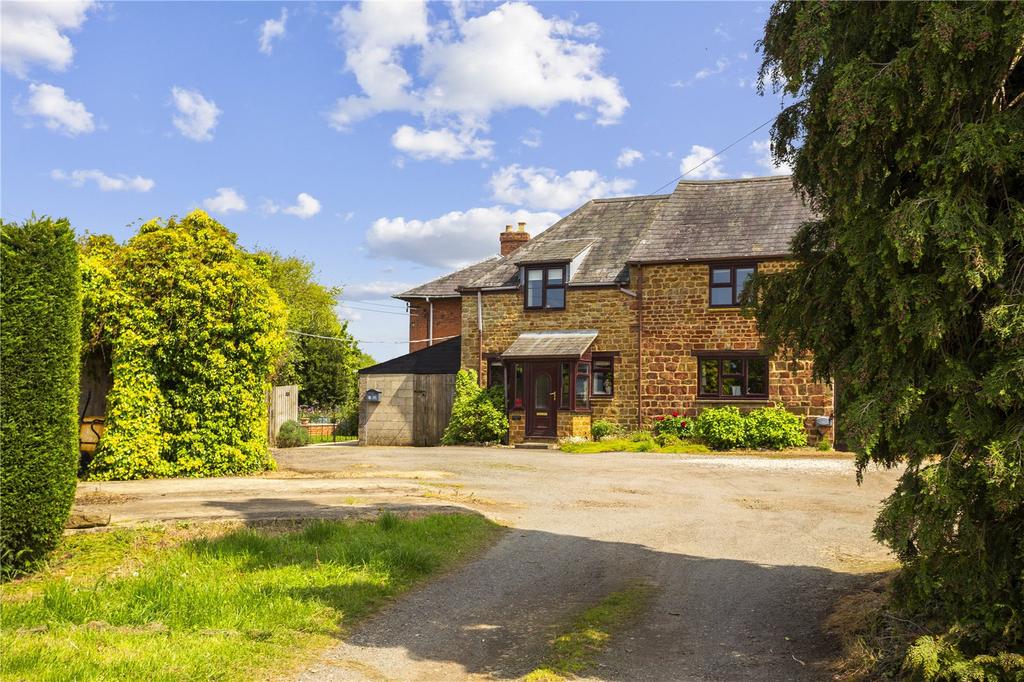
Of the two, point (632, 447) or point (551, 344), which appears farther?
point (551, 344)

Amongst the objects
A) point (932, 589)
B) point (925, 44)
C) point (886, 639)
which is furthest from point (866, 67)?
point (886, 639)

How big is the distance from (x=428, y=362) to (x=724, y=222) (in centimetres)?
1205

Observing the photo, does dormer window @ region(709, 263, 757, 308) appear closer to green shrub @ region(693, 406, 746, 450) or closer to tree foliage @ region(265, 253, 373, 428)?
green shrub @ region(693, 406, 746, 450)

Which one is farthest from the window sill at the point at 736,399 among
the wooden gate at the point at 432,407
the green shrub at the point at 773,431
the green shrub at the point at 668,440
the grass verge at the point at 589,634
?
the grass verge at the point at 589,634

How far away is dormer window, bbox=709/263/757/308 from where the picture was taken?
994 inches

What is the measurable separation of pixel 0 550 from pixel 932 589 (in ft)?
30.2

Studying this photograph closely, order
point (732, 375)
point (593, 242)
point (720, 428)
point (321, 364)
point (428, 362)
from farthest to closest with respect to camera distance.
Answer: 1. point (321, 364)
2. point (428, 362)
3. point (593, 242)
4. point (732, 375)
5. point (720, 428)

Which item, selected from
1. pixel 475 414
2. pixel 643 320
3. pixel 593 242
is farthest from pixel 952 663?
pixel 593 242

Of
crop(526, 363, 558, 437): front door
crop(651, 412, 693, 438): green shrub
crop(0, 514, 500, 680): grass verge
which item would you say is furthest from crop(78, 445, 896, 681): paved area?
crop(526, 363, 558, 437): front door

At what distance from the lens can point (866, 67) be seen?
580cm

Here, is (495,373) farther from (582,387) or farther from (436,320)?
(436,320)

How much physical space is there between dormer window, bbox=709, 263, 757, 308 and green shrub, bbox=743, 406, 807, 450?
3809 mm

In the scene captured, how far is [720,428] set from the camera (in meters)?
23.6

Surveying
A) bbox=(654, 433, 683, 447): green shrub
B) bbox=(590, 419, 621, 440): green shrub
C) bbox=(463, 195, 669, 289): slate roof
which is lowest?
bbox=(654, 433, 683, 447): green shrub
